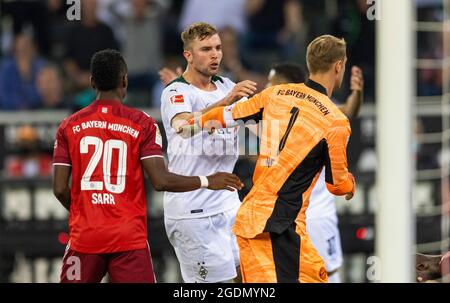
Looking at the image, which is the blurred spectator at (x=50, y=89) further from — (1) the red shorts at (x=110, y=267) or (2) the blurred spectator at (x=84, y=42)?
(1) the red shorts at (x=110, y=267)

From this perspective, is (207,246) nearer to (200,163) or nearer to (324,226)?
(200,163)

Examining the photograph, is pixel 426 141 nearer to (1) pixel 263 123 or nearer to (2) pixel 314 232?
(2) pixel 314 232

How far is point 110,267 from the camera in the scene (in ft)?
27.4

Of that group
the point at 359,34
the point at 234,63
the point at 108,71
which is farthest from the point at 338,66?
the point at 359,34

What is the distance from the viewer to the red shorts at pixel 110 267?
27.2 feet

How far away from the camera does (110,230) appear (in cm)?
827

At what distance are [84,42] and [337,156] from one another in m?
6.26

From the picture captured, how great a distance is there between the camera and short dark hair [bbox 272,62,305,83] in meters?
10.1

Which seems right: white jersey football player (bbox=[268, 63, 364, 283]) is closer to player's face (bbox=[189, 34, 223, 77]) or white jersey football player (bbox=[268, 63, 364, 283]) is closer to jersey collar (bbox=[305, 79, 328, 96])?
player's face (bbox=[189, 34, 223, 77])

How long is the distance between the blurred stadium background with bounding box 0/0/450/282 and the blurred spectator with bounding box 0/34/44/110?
0.01 metres

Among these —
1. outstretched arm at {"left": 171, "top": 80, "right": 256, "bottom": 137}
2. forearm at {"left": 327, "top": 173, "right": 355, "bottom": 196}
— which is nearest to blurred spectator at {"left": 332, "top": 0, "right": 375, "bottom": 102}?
outstretched arm at {"left": 171, "top": 80, "right": 256, "bottom": 137}
